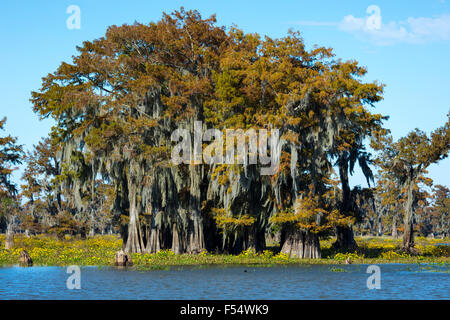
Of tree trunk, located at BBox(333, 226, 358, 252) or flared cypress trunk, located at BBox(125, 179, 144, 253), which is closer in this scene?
flared cypress trunk, located at BBox(125, 179, 144, 253)

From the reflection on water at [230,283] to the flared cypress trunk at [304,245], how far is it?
20.7 ft

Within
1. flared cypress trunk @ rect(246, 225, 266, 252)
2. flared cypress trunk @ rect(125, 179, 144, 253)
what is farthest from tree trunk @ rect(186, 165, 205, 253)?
flared cypress trunk @ rect(125, 179, 144, 253)

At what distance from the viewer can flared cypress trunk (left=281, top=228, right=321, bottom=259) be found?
40.7 meters

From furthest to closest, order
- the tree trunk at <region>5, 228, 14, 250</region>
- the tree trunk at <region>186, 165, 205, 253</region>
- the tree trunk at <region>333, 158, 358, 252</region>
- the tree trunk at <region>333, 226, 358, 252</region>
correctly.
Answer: the tree trunk at <region>5, 228, 14, 250</region>, the tree trunk at <region>333, 226, 358, 252</region>, the tree trunk at <region>333, 158, 358, 252</region>, the tree trunk at <region>186, 165, 205, 253</region>

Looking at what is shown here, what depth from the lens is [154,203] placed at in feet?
143

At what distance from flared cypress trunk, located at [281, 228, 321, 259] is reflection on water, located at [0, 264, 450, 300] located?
632cm

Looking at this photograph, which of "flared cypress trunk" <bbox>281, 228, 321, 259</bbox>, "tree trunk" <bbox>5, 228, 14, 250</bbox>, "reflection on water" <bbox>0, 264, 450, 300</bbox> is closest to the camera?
"reflection on water" <bbox>0, 264, 450, 300</bbox>

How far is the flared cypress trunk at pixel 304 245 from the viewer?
40.7 meters

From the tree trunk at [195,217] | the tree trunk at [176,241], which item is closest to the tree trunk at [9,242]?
the tree trunk at [176,241]

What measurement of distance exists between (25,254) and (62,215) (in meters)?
34.7

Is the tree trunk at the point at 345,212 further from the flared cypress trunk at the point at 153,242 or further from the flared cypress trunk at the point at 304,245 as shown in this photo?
the flared cypress trunk at the point at 153,242

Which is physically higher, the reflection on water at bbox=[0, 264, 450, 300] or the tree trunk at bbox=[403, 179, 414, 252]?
the tree trunk at bbox=[403, 179, 414, 252]

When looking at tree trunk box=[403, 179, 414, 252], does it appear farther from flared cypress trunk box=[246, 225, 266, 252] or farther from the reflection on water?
the reflection on water
